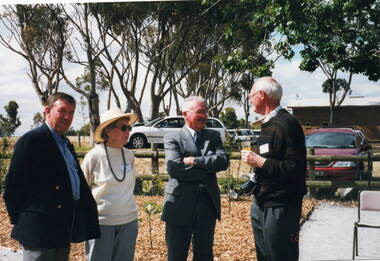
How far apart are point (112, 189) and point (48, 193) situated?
378 millimetres

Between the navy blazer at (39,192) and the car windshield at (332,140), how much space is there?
565 centimetres

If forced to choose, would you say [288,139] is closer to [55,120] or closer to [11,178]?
[55,120]

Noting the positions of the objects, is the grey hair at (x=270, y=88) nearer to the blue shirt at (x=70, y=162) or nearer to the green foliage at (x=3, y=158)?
the blue shirt at (x=70, y=162)

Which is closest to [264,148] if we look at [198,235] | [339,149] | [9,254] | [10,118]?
[198,235]

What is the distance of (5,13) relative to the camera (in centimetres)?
569

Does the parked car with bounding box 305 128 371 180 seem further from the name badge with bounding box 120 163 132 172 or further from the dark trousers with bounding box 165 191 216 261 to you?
the name badge with bounding box 120 163 132 172

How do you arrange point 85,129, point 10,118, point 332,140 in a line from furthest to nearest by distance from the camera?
point 332,140 < point 10,118 < point 85,129

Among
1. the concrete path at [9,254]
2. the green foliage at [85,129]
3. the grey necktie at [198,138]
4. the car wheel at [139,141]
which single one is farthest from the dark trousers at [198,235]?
the car wheel at [139,141]

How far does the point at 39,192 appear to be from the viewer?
6.66 ft

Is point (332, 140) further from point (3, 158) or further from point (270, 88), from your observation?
point (270, 88)

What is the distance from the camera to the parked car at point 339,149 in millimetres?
6566

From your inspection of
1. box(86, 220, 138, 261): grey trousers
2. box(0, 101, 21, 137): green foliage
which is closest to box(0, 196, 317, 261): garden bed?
box(0, 101, 21, 137): green foliage

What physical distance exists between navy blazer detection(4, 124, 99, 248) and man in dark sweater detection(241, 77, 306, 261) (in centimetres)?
94

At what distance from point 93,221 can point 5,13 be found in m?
4.48
